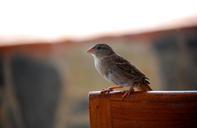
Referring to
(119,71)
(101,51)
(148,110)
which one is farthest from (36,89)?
(148,110)

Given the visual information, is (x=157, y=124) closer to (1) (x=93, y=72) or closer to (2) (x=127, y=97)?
(2) (x=127, y=97)

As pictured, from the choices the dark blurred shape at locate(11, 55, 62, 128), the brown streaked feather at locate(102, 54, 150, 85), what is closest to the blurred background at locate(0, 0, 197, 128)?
the dark blurred shape at locate(11, 55, 62, 128)

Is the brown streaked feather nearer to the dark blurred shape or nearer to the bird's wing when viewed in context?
the bird's wing

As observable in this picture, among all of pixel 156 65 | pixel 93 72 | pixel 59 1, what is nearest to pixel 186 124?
pixel 156 65

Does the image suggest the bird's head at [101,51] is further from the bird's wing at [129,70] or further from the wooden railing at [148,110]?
the wooden railing at [148,110]

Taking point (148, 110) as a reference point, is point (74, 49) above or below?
above

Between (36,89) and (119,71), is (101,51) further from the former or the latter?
(36,89)

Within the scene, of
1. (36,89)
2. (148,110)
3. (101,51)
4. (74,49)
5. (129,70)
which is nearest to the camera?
(148,110)
